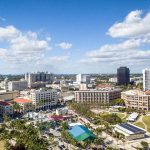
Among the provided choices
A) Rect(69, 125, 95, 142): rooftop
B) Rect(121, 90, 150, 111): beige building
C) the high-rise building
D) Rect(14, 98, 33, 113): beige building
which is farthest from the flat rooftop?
the high-rise building

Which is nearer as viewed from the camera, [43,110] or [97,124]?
[97,124]

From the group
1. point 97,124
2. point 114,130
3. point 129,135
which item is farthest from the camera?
point 97,124

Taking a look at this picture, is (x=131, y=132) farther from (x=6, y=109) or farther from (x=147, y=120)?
(x=6, y=109)

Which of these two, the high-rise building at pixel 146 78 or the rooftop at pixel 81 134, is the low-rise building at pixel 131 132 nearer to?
the rooftop at pixel 81 134

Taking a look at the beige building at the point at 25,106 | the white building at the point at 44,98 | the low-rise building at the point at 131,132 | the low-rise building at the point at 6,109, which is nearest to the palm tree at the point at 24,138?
the low-rise building at the point at 131,132

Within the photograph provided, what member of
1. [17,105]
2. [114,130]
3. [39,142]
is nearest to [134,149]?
[114,130]

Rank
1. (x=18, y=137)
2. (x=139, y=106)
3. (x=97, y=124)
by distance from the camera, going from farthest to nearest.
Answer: (x=139, y=106) < (x=97, y=124) < (x=18, y=137)

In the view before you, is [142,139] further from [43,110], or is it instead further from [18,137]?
[43,110]
